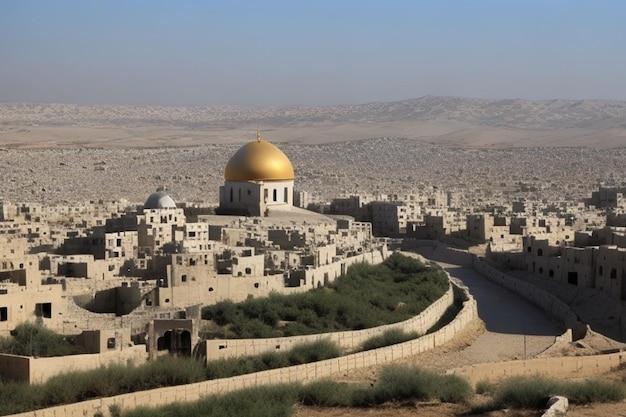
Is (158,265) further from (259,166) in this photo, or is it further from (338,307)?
(259,166)

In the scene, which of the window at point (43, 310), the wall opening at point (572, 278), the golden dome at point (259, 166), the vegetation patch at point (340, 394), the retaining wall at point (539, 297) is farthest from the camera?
the golden dome at point (259, 166)

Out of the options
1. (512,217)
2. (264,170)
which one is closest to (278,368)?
(264,170)

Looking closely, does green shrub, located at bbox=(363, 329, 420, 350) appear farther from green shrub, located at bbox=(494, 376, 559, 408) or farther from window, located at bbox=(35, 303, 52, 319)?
window, located at bbox=(35, 303, 52, 319)

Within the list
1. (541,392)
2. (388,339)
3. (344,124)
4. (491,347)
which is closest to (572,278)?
(491,347)

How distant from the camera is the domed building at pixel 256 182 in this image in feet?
129

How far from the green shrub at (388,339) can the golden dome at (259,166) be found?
13.5 metres

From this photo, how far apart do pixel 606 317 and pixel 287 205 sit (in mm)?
12372

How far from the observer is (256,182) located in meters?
39.4

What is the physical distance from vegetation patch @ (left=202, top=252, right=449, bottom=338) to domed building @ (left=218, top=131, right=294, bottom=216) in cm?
766

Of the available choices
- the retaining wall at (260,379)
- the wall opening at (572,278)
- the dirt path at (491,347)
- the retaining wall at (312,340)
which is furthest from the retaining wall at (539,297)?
the retaining wall at (312,340)

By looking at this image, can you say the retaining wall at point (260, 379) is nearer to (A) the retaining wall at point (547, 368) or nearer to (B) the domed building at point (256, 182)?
(A) the retaining wall at point (547, 368)

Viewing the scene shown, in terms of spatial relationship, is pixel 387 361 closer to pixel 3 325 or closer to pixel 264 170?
pixel 3 325

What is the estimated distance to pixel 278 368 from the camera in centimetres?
2302

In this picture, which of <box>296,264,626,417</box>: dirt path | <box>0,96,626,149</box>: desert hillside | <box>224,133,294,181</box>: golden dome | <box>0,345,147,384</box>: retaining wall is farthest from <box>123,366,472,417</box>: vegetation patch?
<box>0,96,626,149</box>: desert hillside
